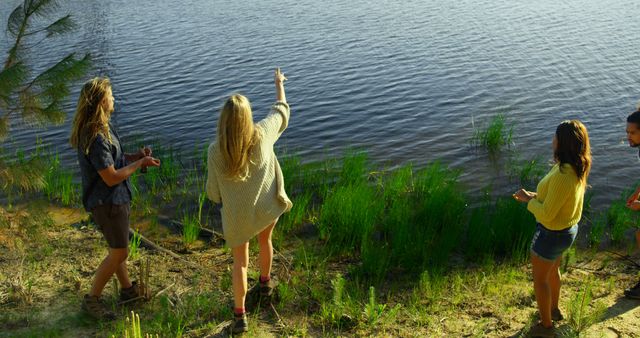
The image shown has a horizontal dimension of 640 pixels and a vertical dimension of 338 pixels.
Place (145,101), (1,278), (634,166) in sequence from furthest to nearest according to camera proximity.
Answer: (145,101), (634,166), (1,278)

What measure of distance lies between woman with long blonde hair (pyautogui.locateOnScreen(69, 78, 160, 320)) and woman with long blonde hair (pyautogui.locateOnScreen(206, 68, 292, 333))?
0.56m

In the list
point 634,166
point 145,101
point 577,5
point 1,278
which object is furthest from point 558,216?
point 577,5

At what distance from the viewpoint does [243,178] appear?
4199 mm

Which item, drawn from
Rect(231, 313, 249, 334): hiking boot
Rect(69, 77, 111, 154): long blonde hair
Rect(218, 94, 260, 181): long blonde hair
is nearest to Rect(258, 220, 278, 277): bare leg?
Rect(231, 313, 249, 334): hiking boot

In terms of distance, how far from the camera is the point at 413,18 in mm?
19469

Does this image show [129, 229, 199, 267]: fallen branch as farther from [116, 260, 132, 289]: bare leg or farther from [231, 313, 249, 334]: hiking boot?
[231, 313, 249, 334]: hiking boot

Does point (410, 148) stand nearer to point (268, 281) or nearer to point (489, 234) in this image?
point (489, 234)

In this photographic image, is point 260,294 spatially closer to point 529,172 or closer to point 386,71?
point 529,172

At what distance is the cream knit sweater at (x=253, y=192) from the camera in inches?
169

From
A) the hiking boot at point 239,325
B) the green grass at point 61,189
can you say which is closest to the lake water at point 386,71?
the green grass at point 61,189

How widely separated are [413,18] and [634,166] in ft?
38.3

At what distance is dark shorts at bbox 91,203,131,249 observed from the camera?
448 cm

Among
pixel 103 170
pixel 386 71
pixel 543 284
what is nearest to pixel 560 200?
pixel 543 284

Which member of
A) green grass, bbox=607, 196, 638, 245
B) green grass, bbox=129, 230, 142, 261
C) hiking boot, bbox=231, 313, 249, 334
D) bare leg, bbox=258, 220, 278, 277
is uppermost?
bare leg, bbox=258, 220, 278, 277
